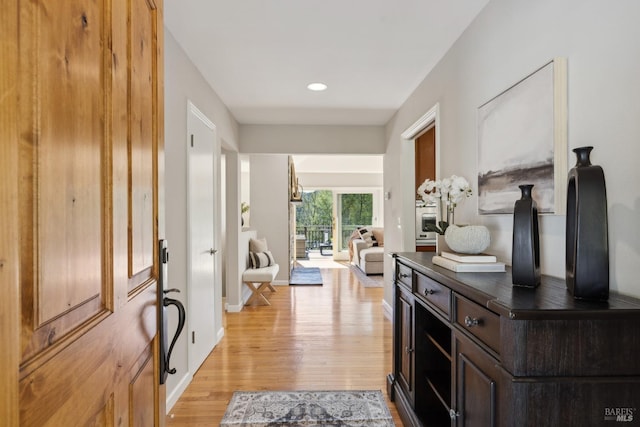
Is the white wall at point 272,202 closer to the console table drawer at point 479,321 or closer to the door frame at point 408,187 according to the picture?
the door frame at point 408,187

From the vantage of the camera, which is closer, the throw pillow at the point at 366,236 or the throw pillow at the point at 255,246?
the throw pillow at the point at 255,246

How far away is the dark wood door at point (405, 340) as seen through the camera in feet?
6.89

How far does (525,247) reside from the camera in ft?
4.12

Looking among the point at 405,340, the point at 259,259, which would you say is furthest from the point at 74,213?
the point at 259,259

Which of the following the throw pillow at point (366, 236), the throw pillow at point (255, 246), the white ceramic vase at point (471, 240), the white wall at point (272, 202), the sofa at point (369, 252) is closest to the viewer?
the white ceramic vase at point (471, 240)

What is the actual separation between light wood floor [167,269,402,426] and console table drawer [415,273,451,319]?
0.93 metres

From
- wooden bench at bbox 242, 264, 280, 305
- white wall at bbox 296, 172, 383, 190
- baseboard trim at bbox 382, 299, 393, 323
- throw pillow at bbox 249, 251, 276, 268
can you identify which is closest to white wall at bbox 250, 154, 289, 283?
throw pillow at bbox 249, 251, 276, 268

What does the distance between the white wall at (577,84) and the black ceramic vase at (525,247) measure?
228 millimetres

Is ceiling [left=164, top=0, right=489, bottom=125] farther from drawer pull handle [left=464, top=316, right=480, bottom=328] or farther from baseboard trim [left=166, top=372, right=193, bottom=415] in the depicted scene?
baseboard trim [left=166, top=372, right=193, bottom=415]

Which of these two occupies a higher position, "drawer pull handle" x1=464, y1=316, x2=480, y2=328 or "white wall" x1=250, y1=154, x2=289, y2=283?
"white wall" x1=250, y1=154, x2=289, y2=283

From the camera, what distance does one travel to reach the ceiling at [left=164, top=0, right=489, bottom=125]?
6.86ft

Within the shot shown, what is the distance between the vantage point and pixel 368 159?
343 inches

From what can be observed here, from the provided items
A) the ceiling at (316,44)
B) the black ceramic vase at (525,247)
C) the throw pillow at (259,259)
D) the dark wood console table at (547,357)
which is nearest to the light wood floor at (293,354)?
the throw pillow at (259,259)

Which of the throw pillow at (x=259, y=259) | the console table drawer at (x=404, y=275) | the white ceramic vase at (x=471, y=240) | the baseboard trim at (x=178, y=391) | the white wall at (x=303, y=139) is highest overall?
the white wall at (x=303, y=139)
